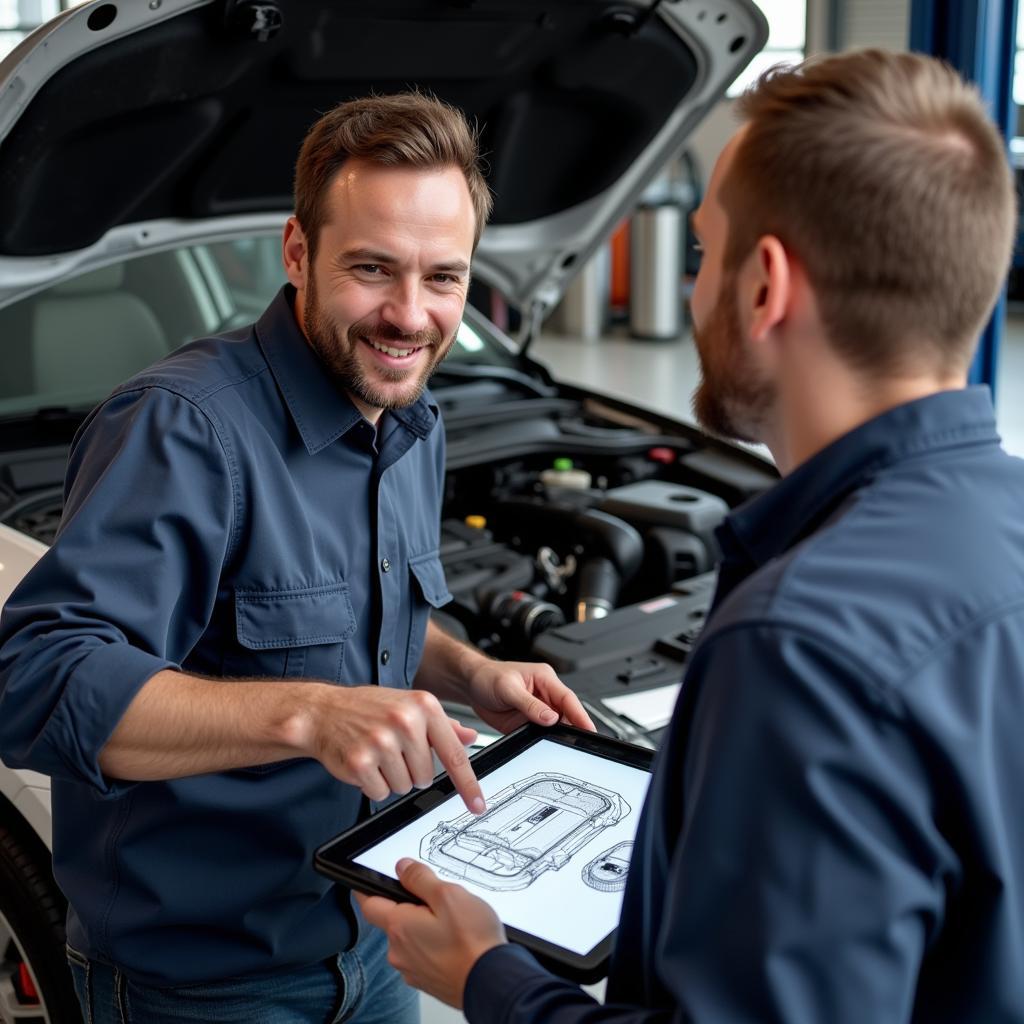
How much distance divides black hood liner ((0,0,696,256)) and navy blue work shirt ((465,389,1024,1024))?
4.75ft

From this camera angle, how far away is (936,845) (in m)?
0.72

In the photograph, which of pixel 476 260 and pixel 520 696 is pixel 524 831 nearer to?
pixel 520 696

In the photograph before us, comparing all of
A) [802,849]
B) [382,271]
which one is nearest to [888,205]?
[802,849]

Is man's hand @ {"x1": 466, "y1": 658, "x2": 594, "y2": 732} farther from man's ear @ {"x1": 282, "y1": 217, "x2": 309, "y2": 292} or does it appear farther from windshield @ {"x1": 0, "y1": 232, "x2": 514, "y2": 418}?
windshield @ {"x1": 0, "y1": 232, "x2": 514, "y2": 418}

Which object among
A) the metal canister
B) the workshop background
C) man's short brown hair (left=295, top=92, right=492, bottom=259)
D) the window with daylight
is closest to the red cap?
man's short brown hair (left=295, top=92, right=492, bottom=259)

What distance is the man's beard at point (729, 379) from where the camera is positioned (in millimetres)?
858

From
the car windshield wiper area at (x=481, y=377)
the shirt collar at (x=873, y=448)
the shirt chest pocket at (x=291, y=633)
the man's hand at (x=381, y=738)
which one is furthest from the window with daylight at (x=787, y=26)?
the shirt collar at (x=873, y=448)

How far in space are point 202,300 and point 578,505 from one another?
971mm

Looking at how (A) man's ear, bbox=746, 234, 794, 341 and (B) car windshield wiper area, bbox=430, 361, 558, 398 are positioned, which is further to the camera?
(B) car windshield wiper area, bbox=430, 361, 558, 398

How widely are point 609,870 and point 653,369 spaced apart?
728 centimetres

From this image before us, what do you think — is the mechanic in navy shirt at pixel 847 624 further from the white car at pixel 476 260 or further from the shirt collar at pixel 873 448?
the white car at pixel 476 260

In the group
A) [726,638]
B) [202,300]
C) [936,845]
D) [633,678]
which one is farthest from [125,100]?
[936,845]

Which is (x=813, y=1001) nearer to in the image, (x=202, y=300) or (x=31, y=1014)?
(x=31, y=1014)

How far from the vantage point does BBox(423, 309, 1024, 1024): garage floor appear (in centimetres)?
696
